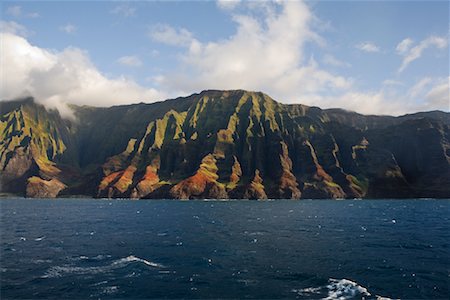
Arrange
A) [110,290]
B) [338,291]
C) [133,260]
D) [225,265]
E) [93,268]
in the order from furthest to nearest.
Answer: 1. [133,260]
2. [225,265]
3. [93,268]
4. [110,290]
5. [338,291]

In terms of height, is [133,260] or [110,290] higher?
[133,260]

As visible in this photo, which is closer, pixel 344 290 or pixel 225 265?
pixel 344 290

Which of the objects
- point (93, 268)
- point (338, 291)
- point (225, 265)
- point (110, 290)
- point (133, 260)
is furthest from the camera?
point (133, 260)

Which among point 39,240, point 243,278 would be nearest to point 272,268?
point 243,278

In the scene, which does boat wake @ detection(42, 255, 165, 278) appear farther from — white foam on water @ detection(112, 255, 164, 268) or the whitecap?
the whitecap

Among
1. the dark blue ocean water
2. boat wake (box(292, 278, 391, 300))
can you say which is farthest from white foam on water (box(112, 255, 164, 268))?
boat wake (box(292, 278, 391, 300))

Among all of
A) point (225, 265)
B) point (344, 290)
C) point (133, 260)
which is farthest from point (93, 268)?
point (344, 290)

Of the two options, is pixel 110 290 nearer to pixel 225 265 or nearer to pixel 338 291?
pixel 225 265
